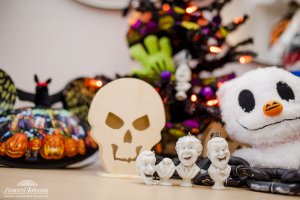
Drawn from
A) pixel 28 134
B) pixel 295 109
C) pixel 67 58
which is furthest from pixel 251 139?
pixel 67 58

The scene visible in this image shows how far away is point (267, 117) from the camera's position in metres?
0.72

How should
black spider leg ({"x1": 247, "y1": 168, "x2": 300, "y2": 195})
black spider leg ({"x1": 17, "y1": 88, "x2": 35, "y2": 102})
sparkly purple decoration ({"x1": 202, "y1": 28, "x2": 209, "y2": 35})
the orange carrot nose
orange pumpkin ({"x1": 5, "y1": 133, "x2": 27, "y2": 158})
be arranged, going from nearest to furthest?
1. black spider leg ({"x1": 247, "y1": 168, "x2": 300, "y2": 195})
2. the orange carrot nose
3. orange pumpkin ({"x1": 5, "y1": 133, "x2": 27, "y2": 158})
4. black spider leg ({"x1": 17, "y1": 88, "x2": 35, "y2": 102})
5. sparkly purple decoration ({"x1": 202, "y1": 28, "x2": 209, "y2": 35})

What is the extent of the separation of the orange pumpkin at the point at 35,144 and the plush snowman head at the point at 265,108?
43 cm

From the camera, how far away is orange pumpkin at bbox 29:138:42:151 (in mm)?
826

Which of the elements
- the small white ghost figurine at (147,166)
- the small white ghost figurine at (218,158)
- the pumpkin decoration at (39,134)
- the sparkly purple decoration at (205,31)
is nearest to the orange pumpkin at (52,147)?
the pumpkin decoration at (39,134)

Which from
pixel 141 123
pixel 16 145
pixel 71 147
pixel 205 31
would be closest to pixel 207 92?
pixel 205 31

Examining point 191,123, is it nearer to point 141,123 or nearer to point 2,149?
point 141,123

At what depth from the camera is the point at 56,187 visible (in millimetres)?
567

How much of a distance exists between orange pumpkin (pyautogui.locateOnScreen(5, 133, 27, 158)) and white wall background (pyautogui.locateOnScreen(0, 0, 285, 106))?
0.36 metres

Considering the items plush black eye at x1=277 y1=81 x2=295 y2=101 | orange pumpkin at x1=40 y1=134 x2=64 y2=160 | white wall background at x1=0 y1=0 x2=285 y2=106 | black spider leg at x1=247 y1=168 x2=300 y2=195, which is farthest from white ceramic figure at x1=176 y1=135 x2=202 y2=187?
white wall background at x1=0 y1=0 x2=285 y2=106

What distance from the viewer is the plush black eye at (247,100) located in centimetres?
75

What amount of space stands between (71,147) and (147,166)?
285 millimetres

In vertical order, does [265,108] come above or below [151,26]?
below

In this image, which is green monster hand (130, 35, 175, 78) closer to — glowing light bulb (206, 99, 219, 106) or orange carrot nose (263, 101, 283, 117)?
glowing light bulb (206, 99, 219, 106)
